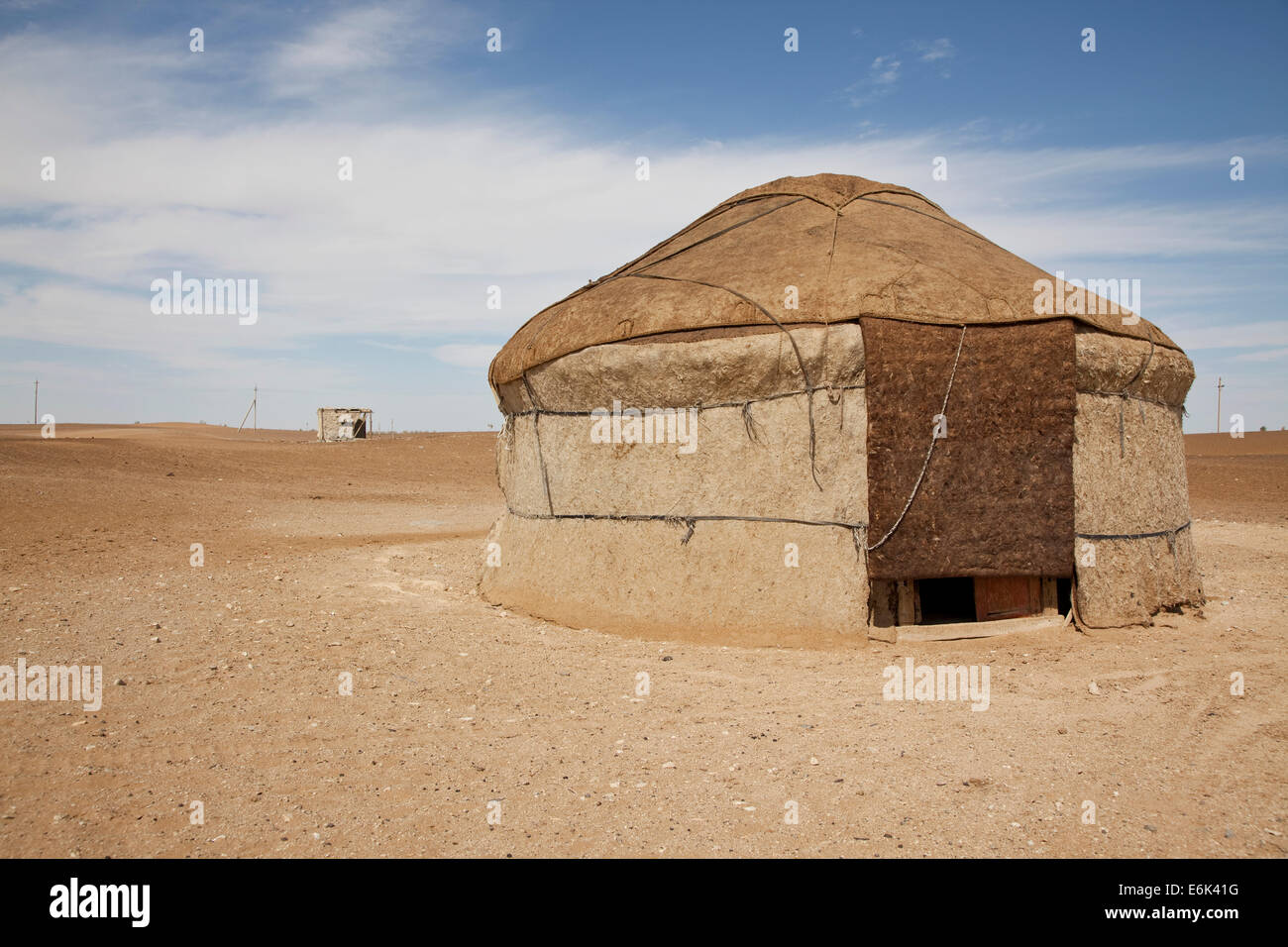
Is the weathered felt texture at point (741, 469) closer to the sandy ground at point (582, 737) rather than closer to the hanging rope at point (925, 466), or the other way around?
the hanging rope at point (925, 466)

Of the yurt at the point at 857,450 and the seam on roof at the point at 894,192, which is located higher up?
the seam on roof at the point at 894,192

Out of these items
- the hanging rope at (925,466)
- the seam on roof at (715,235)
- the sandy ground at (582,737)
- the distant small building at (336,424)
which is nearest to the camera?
the sandy ground at (582,737)

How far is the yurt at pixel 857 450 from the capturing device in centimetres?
518

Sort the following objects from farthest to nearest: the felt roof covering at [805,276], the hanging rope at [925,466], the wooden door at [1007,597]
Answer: the wooden door at [1007,597] → the felt roof covering at [805,276] → the hanging rope at [925,466]

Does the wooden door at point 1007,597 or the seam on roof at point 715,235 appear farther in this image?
the seam on roof at point 715,235

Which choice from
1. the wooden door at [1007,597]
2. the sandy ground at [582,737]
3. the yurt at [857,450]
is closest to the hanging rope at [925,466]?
Answer: the yurt at [857,450]

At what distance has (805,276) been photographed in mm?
5520

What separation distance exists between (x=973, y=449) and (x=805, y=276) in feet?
4.85

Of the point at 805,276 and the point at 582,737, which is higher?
the point at 805,276

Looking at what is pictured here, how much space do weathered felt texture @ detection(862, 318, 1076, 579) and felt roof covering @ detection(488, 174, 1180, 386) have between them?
186 mm

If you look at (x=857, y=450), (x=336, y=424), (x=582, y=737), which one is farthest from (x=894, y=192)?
(x=336, y=424)

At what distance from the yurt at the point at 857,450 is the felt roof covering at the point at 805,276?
0.02 meters

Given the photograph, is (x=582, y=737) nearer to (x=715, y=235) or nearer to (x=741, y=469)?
(x=741, y=469)

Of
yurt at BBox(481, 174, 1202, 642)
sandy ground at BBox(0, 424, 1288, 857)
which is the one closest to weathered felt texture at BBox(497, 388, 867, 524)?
yurt at BBox(481, 174, 1202, 642)
